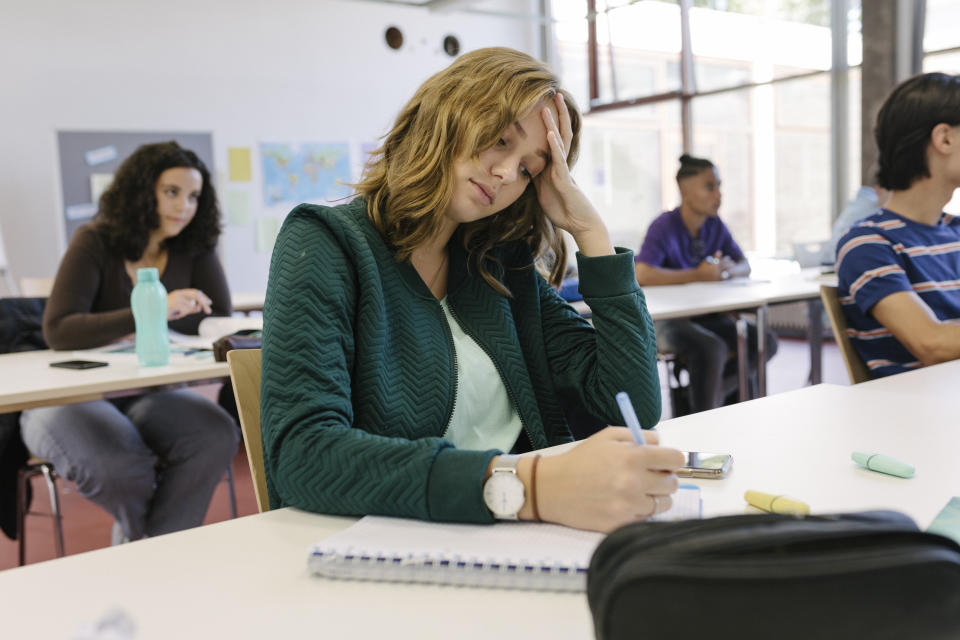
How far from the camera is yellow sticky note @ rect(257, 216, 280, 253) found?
652 centimetres

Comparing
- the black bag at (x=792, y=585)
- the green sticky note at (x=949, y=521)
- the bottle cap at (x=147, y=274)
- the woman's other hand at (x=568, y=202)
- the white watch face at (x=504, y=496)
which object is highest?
the woman's other hand at (x=568, y=202)

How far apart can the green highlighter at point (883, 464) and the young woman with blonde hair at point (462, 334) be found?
1.05 ft

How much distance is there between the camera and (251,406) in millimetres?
1229

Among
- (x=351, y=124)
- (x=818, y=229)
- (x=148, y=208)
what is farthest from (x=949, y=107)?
(x=351, y=124)

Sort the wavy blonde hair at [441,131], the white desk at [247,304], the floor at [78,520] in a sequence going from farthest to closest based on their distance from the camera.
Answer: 1. the white desk at [247,304]
2. the floor at [78,520]
3. the wavy blonde hair at [441,131]

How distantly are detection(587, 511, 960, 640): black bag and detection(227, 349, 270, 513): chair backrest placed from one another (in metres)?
0.83

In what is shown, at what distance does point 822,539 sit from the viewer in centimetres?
43

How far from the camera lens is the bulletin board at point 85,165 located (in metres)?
5.59

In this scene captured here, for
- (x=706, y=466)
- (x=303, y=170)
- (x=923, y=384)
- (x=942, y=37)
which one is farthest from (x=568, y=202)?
(x=303, y=170)

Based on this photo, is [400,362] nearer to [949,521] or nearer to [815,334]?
[949,521]

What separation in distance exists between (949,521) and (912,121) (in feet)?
4.44

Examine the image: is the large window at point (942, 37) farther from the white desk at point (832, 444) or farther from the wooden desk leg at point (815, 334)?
the white desk at point (832, 444)

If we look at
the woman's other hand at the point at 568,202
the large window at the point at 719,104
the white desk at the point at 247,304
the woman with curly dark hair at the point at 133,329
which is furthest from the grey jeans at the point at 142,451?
the large window at the point at 719,104

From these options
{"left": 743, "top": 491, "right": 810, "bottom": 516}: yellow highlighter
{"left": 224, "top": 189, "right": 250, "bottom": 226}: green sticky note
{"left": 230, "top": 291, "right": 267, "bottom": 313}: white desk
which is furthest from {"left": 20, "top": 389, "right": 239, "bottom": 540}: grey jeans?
{"left": 224, "top": 189, "right": 250, "bottom": 226}: green sticky note
